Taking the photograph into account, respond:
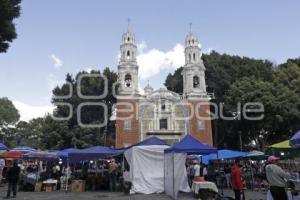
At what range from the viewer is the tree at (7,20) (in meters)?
13.9

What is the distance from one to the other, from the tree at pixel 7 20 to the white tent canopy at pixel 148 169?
7503 mm

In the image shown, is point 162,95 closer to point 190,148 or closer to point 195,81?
point 195,81

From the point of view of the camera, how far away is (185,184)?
18.5 metres

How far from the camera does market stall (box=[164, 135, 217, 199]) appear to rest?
1548 centimetres

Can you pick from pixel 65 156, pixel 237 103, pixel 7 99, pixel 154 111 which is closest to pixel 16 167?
pixel 65 156

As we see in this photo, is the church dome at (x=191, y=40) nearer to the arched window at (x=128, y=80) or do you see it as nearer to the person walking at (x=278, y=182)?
the arched window at (x=128, y=80)

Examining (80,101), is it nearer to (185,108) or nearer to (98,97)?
(98,97)

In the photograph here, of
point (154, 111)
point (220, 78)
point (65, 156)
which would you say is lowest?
point (65, 156)

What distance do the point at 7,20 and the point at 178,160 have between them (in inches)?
355

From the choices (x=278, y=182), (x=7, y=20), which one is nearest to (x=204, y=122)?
(x=7, y=20)

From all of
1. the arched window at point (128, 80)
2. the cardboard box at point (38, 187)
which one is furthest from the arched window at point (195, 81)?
the cardboard box at point (38, 187)

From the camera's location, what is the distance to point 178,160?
1716 centimetres

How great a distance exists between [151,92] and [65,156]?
88.7 feet

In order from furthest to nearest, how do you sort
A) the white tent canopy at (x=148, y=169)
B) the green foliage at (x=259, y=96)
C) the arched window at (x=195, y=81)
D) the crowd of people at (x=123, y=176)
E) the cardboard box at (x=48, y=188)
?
the arched window at (x=195, y=81) < the green foliage at (x=259, y=96) < the cardboard box at (x=48, y=188) < the white tent canopy at (x=148, y=169) < the crowd of people at (x=123, y=176)
